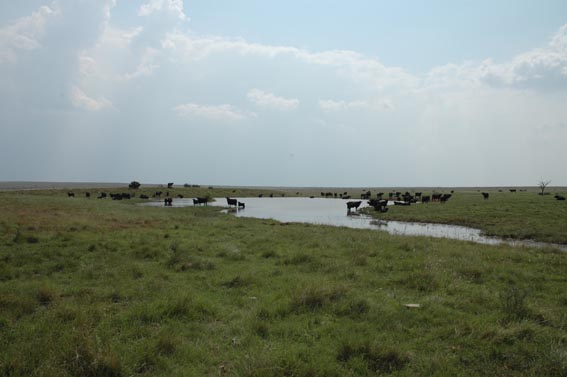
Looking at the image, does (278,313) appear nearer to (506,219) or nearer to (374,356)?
(374,356)

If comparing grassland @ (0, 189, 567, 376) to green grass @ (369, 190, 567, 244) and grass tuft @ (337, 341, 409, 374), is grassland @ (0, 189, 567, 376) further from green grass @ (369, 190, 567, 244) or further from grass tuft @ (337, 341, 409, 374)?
green grass @ (369, 190, 567, 244)

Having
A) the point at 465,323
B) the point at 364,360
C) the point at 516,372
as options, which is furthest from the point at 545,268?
the point at 364,360

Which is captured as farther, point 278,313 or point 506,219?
point 506,219

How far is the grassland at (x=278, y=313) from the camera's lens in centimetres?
542

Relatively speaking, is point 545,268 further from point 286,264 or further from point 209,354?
point 209,354

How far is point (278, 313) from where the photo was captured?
756 cm

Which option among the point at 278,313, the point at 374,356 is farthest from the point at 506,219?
the point at 374,356

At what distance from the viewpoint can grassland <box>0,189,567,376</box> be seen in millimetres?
5422

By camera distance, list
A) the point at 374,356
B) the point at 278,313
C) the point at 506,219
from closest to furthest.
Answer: the point at 374,356 < the point at 278,313 < the point at 506,219

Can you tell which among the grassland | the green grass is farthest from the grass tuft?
the green grass

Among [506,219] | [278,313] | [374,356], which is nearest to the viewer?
[374,356]

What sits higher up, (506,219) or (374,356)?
(506,219)

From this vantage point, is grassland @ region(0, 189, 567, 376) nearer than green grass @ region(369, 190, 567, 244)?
Yes

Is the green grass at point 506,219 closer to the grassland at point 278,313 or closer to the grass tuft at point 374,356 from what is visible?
the grassland at point 278,313
